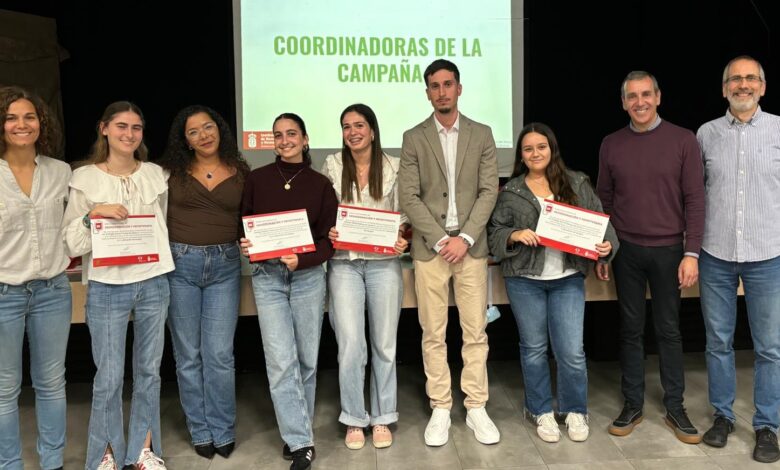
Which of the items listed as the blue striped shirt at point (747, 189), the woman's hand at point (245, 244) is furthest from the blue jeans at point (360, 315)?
the blue striped shirt at point (747, 189)

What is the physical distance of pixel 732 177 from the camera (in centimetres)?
257

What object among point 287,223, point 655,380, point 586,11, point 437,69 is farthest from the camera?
point 586,11

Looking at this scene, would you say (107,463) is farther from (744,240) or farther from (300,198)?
(744,240)

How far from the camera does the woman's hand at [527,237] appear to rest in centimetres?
254

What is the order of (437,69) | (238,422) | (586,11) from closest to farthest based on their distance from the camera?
(437,69) < (238,422) < (586,11)

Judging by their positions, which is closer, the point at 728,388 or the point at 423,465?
the point at 423,465

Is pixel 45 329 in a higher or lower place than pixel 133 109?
lower

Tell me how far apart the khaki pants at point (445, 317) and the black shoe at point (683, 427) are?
89 centimetres

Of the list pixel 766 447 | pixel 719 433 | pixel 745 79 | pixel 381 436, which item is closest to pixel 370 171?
pixel 381 436

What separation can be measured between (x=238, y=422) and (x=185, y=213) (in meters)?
1.24

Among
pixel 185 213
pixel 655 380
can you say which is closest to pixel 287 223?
pixel 185 213

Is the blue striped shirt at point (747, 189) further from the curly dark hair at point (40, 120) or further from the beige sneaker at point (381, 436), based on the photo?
the curly dark hair at point (40, 120)

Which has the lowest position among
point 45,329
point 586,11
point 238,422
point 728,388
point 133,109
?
point 238,422

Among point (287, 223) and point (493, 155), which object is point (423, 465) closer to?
point (287, 223)
